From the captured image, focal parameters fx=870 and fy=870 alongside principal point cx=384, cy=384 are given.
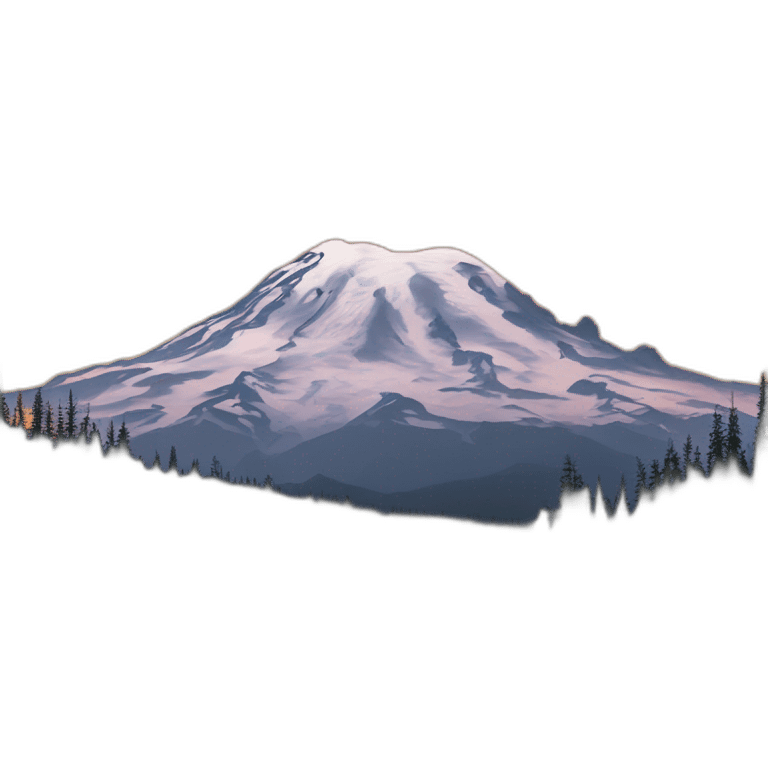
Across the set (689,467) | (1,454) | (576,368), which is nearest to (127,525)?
(1,454)

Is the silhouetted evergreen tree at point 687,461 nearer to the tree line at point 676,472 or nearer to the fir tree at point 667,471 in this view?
the tree line at point 676,472

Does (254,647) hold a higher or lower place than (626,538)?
lower

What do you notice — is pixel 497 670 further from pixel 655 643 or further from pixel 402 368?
pixel 402 368

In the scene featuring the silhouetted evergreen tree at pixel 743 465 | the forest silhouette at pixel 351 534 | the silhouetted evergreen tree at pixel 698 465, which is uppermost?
the silhouetted evergreen tree at pixel 743 465

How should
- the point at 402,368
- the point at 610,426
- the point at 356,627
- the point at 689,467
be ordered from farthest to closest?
1. the point at 402,368
2. the point at 610,426
3. the point at 689,467
4. the point at 356,627

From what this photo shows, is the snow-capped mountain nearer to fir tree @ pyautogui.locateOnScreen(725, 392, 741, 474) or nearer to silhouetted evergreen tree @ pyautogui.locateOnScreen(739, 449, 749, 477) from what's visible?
fir tree @ pyautogui.locateOnScreen(725, 392, 741, 474)

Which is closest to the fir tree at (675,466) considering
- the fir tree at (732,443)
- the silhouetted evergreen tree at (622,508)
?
the fir tree at (732,443)

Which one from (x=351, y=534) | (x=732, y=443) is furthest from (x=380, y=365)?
(x=351, y=534)

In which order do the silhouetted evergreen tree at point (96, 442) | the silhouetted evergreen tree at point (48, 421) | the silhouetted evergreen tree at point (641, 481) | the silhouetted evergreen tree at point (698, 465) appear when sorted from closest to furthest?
the silhouetted evergreen tree at point (96, 442) < the silhouetted evergreen tree at point (698, 465) < the silhouetted evergreen tree at point (641, 481) < the silhouetted evergreen tree at point (48, 421)
